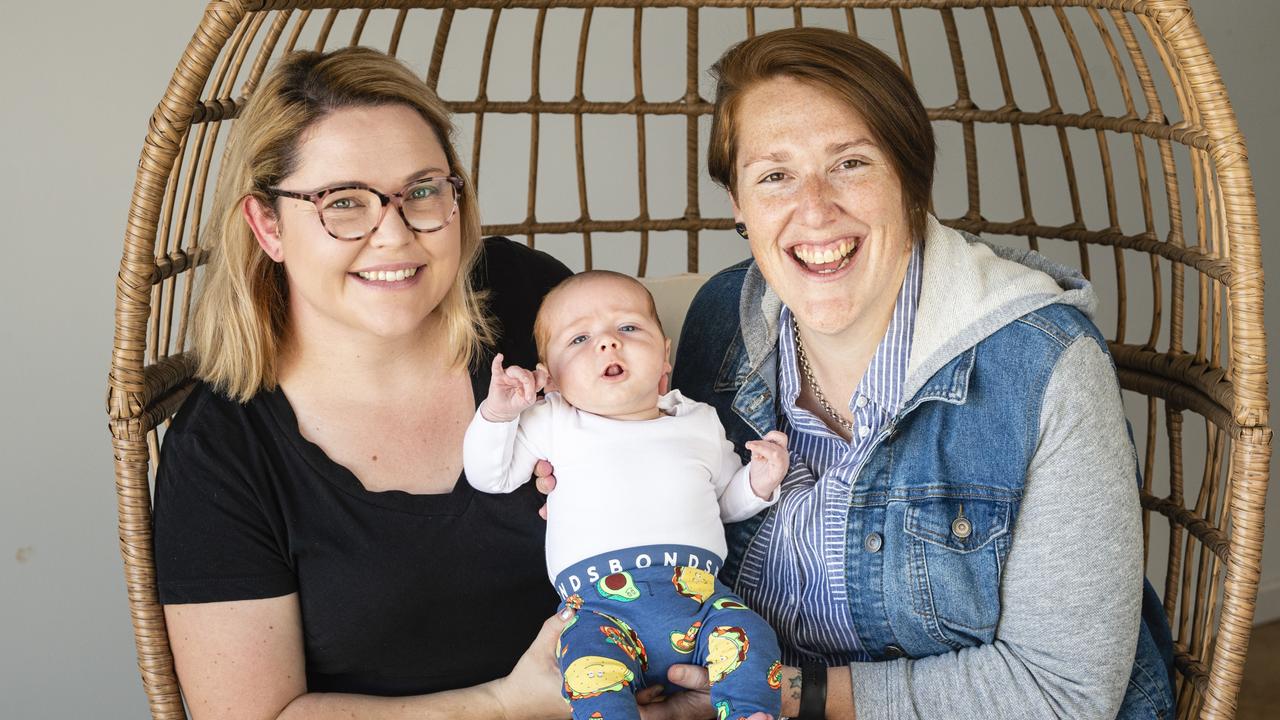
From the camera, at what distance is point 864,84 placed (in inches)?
74.8

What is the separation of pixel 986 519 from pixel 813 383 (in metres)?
0.40

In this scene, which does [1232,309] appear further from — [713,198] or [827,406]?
[713,198]

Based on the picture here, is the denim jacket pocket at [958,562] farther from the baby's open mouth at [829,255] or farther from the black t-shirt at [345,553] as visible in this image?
the black t-shirt at [345,553]

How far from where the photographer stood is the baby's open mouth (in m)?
1.90

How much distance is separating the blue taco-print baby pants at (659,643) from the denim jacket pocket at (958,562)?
27 centimetres

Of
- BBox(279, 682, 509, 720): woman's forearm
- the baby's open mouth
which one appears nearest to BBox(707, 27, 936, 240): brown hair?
the baby's open mouth

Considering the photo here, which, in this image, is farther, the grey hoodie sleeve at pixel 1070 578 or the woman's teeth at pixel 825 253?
the woman's teeth at pixel 825 253

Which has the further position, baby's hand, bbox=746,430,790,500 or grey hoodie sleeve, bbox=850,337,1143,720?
baby's hand, bbox=746,430,790,500

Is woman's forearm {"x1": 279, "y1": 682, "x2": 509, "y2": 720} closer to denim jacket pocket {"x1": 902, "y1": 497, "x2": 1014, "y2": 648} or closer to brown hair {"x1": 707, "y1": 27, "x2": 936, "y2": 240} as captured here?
denim jacket pocket {"x1": 902, "y1": 497, "x2": 1014, "y2": 648}

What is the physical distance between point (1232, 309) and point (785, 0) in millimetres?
1047

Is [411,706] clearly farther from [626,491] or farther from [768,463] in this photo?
[768,463]

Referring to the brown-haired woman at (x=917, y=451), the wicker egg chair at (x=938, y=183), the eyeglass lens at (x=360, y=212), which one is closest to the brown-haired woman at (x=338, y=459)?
the eyeglass lens at (x=360, y=212)

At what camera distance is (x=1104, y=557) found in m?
1.76

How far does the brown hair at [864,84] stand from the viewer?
1.90 m
